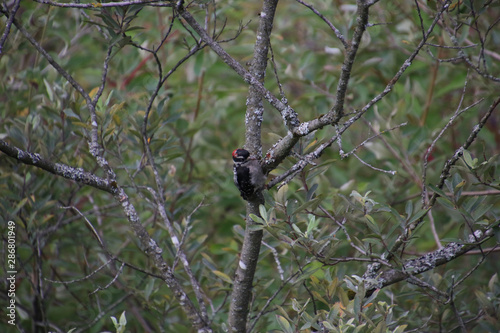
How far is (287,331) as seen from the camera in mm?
2172

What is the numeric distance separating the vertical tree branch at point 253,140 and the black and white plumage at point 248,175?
54 mm

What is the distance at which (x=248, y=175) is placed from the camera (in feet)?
7.17

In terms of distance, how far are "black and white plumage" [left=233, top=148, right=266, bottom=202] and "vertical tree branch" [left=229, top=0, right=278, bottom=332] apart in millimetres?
54

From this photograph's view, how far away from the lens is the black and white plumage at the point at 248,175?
219 cm

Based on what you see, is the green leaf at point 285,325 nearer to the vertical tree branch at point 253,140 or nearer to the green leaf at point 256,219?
the vertical tree branch at point 253,140

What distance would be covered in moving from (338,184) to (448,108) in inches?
51.3

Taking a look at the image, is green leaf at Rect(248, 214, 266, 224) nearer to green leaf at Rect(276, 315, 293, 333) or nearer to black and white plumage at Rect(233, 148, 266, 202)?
black and white plumage at Rect(233, 148, 266, 202)

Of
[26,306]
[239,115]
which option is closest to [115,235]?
[26,306]

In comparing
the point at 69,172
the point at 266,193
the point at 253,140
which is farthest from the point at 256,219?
the point at 69,172

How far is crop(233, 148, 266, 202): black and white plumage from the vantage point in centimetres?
219

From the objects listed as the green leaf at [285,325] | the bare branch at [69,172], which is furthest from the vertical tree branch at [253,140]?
the bare branch at [69,172]

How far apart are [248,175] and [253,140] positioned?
20cm

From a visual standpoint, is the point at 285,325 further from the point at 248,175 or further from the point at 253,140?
the point at 253,140

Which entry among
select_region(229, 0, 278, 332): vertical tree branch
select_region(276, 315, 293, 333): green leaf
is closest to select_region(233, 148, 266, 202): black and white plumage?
select_region(229, 0, 278, 332): vertical tree branch
